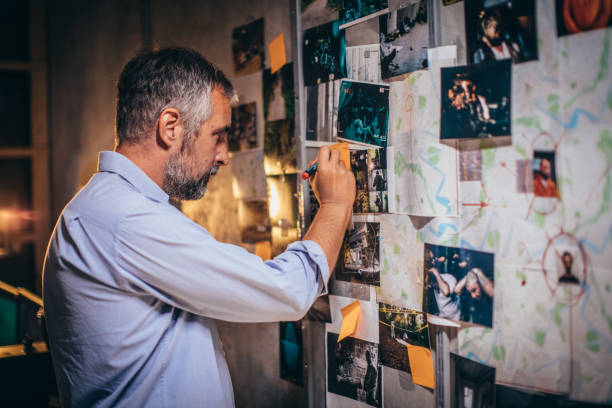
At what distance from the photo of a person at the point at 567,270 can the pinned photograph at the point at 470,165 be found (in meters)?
0.20

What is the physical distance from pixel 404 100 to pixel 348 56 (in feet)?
0.68

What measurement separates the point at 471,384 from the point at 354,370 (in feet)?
1.02

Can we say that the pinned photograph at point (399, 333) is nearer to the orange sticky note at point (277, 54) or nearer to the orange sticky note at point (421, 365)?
the orange sticky note at point (421, 365)

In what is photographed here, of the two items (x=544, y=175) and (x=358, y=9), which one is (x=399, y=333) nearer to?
(x=544, y=175)

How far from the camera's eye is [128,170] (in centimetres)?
84

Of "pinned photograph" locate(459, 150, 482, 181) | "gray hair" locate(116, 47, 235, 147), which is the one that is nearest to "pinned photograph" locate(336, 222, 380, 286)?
"pinned photograph" locate(459, 150, 482, 181)

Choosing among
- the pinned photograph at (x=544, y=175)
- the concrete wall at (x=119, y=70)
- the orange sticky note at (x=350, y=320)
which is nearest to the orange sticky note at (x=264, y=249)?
the concrete wall at (x=119, y=70)

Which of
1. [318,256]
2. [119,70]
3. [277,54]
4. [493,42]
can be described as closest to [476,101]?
[493,42]

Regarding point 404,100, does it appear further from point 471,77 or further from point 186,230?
point 186,230

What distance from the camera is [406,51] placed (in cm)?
85


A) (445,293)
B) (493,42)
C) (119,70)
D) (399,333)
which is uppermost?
(119,70)

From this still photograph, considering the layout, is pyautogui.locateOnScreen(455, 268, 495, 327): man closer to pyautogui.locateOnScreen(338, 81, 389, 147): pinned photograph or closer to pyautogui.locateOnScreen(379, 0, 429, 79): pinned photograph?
pyautogui.locateOnScreen(338, 81, 389, 147): pinned photograph

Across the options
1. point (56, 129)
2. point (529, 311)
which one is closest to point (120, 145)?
point (529, 311)

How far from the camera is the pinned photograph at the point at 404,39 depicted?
0.81 meters
